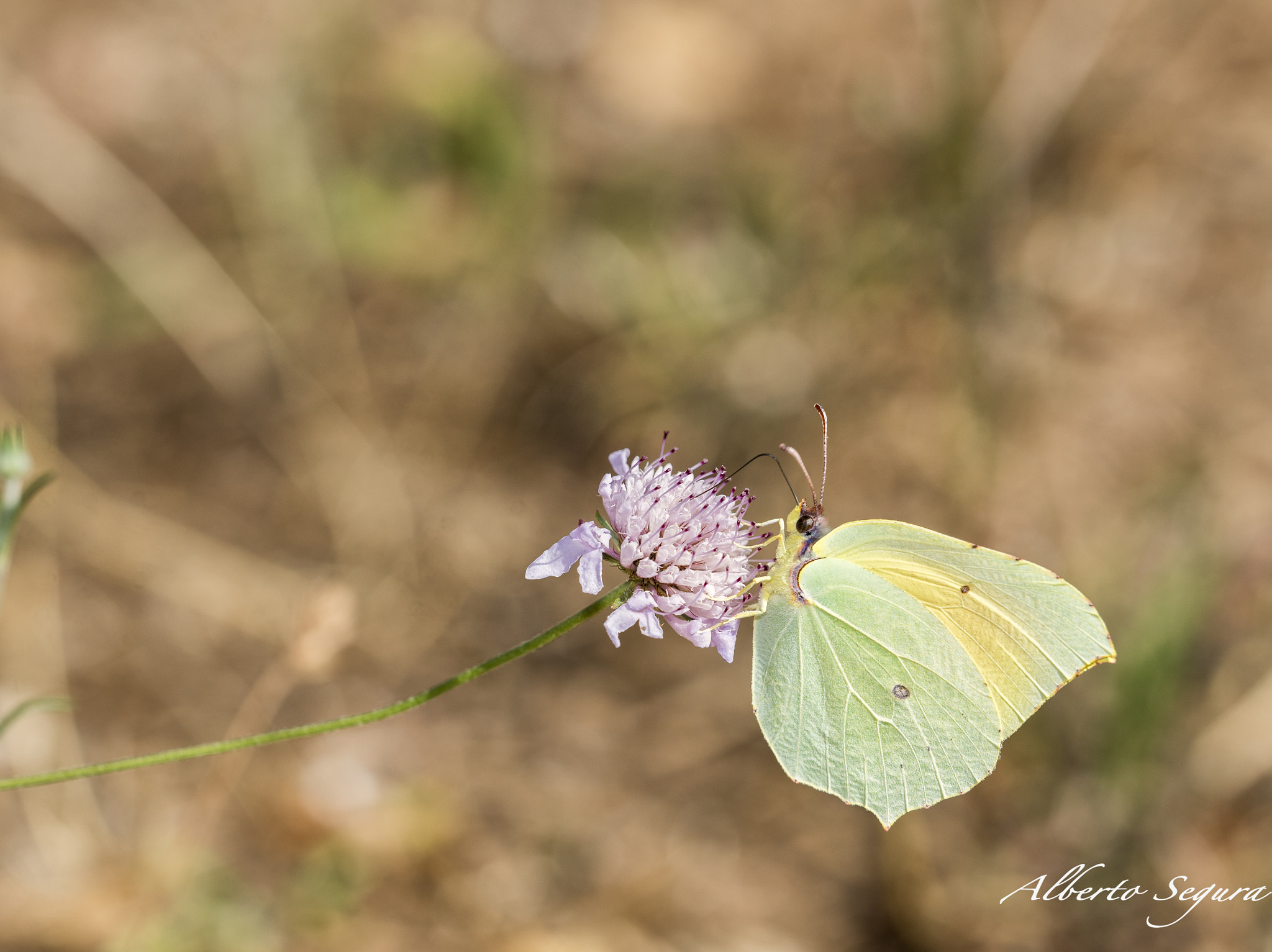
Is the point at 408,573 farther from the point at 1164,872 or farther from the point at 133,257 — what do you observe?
the point at 1164,872

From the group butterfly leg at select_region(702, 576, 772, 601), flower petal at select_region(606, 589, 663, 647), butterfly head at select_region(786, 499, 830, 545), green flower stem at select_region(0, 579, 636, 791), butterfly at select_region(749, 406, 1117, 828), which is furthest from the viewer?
butterfly head at select_region(786, 499, 830, 545)

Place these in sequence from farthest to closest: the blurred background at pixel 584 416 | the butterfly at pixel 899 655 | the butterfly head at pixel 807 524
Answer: the blurred background at pixel 584 416
the butterfly head at pixel 807 524
the butterfly at pixel 899 655

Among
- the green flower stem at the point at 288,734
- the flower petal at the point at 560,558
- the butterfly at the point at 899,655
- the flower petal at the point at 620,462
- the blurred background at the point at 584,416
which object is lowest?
the green flower stem at the point at 288,734

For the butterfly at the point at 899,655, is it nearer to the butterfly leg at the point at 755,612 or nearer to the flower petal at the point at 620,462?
the butterfly leg at the point at 755,612

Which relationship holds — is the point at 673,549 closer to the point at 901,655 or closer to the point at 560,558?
the point at 560,558

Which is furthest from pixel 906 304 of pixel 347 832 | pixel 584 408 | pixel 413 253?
pixel 347 832

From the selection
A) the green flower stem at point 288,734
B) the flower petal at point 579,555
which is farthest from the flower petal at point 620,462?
the green flower stem at point 288,734

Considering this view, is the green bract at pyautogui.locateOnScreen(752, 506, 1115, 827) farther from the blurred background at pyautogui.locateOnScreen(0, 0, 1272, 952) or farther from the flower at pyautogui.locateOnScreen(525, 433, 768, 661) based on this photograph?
the blurred background at pyautogui.locateOnScreen(0, 0, 1272, 952)

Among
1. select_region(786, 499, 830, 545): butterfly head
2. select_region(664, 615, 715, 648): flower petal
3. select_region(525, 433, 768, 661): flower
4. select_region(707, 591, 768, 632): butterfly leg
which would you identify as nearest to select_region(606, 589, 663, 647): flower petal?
select_region(525, 433, 768, 661): flower
